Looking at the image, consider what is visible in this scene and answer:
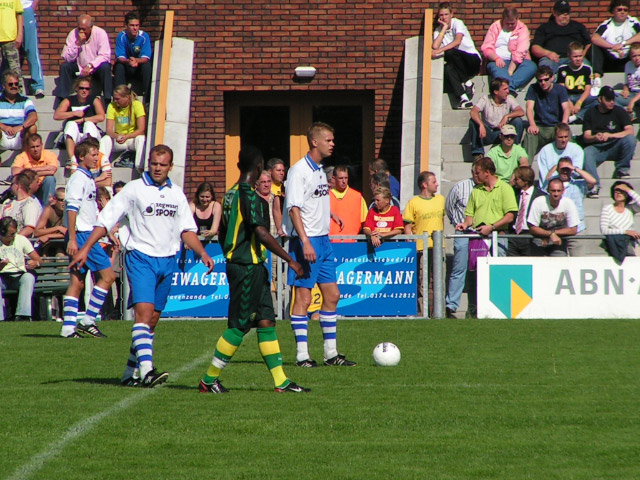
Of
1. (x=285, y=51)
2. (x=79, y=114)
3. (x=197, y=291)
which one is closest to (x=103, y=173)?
(x=79, y=114)

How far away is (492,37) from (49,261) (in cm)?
869

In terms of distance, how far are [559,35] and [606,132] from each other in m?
2.56

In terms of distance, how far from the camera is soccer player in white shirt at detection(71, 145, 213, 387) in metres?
8.59

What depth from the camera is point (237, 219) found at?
8188 mm

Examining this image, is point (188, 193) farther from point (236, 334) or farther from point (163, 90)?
point (236, 334)

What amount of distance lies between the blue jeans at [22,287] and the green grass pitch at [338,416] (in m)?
3.75

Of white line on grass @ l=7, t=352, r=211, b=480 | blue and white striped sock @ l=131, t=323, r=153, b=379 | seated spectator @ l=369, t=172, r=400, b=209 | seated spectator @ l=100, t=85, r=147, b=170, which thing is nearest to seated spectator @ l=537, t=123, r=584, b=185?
seated spectator @ l=369, t=172, r=400, b=209

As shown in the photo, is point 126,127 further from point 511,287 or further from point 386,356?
point 386,356

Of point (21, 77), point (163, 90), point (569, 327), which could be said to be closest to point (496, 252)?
point (569, 327)

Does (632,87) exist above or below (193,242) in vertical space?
above

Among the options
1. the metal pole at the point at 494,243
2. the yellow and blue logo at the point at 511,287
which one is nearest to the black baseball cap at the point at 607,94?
the metal pole at the point at 494,243

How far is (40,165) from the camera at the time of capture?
17734mm

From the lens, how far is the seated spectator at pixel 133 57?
19188 millimetres

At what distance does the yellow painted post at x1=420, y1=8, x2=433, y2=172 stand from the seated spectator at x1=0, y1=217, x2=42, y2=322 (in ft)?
20.7
